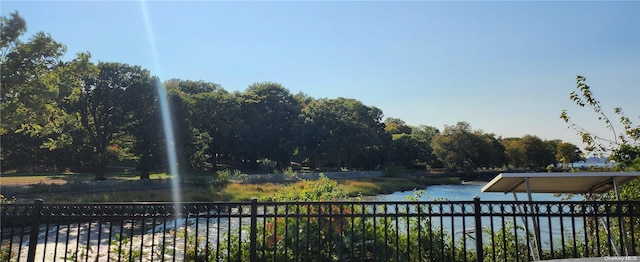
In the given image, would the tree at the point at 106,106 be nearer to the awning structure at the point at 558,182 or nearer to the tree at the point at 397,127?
the awning structure at the point at 558,182

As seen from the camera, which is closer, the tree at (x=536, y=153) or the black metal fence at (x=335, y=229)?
the black metal fence at (x=335, y=229)

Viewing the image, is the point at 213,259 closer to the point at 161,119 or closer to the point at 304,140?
the point at 161,119

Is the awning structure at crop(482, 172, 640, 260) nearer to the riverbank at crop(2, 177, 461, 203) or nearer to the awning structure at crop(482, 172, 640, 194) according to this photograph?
the awning structure at crop(482, 172, 640, 194)

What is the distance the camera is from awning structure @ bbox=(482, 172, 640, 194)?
14.0 ft

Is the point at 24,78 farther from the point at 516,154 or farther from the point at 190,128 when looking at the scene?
the point at 516,154

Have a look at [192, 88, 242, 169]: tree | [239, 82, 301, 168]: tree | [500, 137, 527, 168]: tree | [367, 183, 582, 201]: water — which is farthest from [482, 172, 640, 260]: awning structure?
[500, 137, 527, 168]: tree

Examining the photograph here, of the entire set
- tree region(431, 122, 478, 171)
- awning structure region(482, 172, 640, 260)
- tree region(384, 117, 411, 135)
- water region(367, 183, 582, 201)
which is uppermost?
→ tree region(384, 117, 411, 135)

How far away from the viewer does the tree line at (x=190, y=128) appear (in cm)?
1090

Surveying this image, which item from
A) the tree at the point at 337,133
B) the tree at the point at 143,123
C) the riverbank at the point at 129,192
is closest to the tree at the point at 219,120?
the tree at the point at 337,133

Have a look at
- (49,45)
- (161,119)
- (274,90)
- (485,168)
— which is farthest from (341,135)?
(49,45)

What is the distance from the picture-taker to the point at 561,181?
15.4 ft

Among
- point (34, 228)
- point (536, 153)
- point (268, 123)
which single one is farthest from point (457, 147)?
point (34, 228)

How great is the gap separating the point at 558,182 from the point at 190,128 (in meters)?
32.4

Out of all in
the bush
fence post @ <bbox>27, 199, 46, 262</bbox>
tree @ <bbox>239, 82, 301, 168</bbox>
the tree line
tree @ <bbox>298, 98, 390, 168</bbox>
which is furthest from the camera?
tree @ <bbox>239, 82, 301, 168</bbox>
